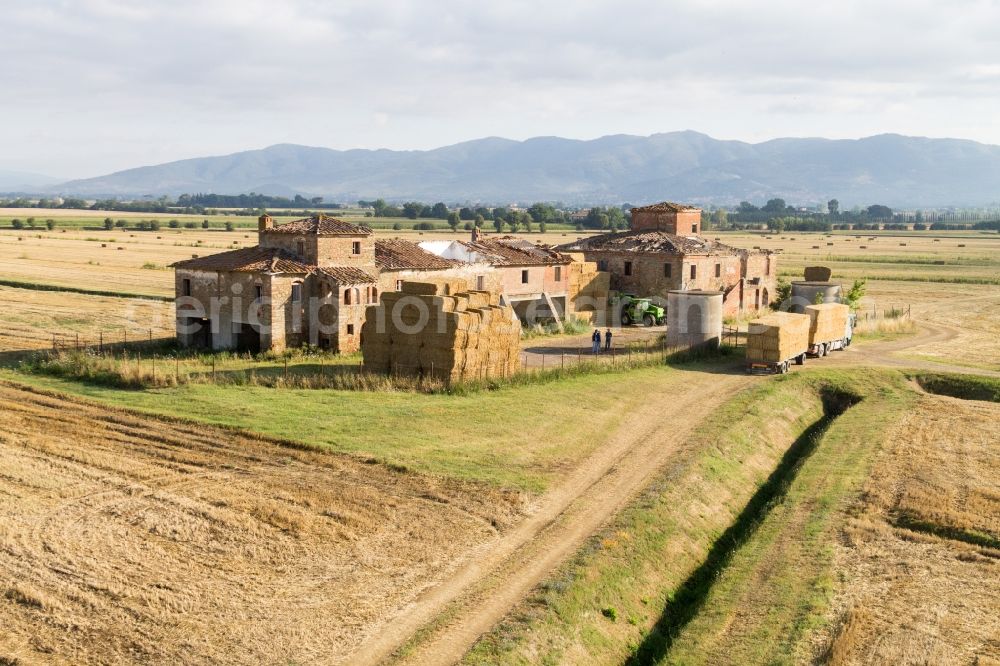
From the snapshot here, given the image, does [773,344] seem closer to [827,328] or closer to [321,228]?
[827,328]

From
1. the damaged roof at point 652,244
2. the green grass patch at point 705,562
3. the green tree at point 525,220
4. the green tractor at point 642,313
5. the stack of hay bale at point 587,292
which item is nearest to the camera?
the green grass patch at point 705,562

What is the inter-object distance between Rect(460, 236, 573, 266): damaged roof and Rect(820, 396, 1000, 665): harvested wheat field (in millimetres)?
23790

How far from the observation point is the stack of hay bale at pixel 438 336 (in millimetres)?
29422

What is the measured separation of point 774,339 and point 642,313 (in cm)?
1457

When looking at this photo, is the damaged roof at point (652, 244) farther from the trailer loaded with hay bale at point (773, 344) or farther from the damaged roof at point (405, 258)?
the trailer loaded with hay bale at point (773, 344)

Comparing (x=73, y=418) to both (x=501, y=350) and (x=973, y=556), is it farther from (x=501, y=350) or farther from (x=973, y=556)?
(x=973, y=556)

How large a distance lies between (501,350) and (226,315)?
12184 mm

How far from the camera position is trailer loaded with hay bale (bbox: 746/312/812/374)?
33.7m

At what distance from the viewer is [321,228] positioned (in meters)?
37.8

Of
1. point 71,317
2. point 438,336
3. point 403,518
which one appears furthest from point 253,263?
point 403,518

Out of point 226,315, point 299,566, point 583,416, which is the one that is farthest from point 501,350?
point 299,566

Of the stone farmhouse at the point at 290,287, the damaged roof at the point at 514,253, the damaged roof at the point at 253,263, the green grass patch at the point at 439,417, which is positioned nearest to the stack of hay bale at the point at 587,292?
the damaged roof at the point at 514,253

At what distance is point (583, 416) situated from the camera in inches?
1041

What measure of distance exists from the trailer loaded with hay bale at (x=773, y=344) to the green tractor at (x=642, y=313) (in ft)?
41.8
